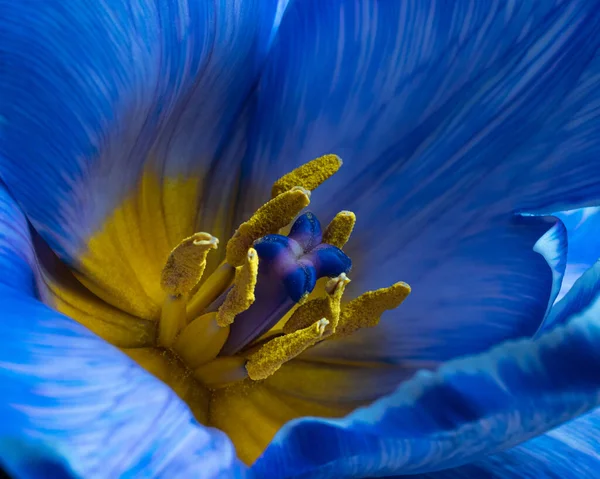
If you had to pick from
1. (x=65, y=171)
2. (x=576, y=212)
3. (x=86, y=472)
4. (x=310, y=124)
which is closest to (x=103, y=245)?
(x=65, y=171)

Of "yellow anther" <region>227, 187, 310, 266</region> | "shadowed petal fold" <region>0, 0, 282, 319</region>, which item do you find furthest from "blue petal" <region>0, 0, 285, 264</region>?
"yellow anther" <region>227, 187, 310, 266</region>

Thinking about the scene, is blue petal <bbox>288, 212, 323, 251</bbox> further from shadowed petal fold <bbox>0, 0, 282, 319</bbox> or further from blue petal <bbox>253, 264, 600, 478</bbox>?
blue petal <bbox>253, 264, 600, 478</bbox>

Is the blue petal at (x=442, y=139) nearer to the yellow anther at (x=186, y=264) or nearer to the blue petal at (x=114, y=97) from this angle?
the blue petal at (x=114, y=97)

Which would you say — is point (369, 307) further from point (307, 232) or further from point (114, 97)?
point (114, 97)

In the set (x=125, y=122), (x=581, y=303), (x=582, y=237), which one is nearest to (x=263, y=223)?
(x=125, y=122)

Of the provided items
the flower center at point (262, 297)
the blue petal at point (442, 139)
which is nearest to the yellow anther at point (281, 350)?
the flower center at point (262, 297)

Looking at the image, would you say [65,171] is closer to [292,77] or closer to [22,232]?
[22,232]
